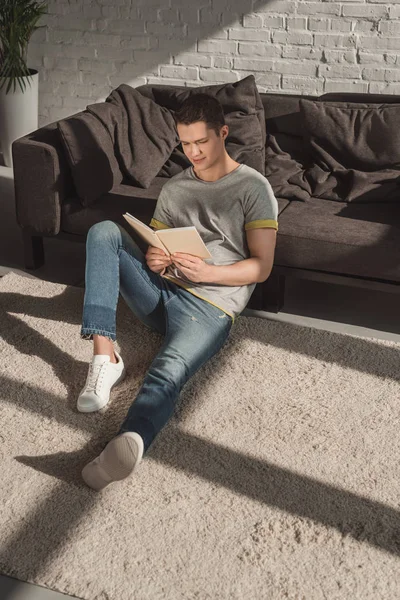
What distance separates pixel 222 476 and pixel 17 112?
355 cm

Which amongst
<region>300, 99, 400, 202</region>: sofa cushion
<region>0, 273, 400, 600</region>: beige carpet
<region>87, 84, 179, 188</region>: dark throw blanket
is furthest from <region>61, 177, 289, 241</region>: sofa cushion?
<region>0, 273, 400, 600</region>: beige carpet

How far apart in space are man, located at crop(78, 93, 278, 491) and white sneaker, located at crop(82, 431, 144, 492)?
1.08 ft

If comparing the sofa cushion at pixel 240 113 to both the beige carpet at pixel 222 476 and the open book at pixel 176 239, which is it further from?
the open book at pixel 176 239

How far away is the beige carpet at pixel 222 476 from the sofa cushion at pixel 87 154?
0.70m

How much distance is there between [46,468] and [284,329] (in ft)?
3.94

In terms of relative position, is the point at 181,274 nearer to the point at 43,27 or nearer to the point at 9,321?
the point at 9,321

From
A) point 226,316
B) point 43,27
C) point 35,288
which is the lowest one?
point 35,288

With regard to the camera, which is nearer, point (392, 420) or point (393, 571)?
point (393, 571)

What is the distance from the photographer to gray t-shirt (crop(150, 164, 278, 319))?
9.05ft

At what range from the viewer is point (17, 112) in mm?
5230

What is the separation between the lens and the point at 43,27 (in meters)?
5.20

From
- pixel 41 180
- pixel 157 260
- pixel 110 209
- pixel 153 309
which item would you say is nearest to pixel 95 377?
pixel 153 309

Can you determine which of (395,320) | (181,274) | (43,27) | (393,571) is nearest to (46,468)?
(181,274)

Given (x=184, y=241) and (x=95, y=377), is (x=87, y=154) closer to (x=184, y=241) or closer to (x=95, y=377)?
(x=184, y=241)
